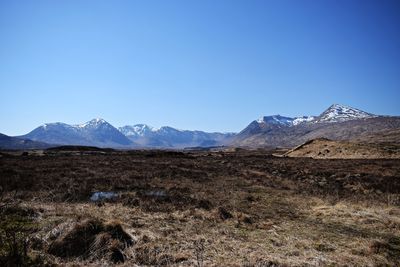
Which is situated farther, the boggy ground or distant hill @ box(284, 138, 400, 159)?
distant hill @ box(284, 138, 400, 159)

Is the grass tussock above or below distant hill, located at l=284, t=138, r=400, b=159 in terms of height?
below

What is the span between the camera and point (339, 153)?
6656 centimetres

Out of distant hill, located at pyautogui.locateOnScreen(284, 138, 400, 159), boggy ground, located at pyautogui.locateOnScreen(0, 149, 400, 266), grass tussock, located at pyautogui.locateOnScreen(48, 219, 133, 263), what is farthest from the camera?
distant hill, located at pyautogui.locateOnScreen(284, 138, 400, 159)

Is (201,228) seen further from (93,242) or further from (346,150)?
(346,150)

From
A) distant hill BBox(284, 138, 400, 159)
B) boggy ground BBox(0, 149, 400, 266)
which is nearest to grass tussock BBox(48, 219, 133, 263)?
boggy ground BBox(0, 149, 400, 266)

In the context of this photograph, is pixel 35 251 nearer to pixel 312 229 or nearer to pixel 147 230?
pixel 147 230

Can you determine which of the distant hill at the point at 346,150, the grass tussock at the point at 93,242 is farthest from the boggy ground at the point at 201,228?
the distant hill at the point at 346,150

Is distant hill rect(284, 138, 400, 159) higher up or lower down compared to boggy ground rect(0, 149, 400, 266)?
higher up

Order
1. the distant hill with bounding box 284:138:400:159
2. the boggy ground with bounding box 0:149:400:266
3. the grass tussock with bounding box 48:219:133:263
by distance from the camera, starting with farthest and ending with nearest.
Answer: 1. the distant hill with bounding box 284:138:400:159
2. the boggy ground with bounding box 0:149:400:266
3. the grass tussock with bounding box 48:219:133:263

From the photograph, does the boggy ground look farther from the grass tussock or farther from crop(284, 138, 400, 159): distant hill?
crop(284, 138, 400, 159): distant hill

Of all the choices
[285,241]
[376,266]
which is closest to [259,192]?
[285,241]

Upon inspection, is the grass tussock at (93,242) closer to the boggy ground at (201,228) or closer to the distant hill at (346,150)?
the boggy ground at (201,228)

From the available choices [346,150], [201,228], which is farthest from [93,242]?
[346,150]

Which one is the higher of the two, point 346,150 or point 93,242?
point 346,150
